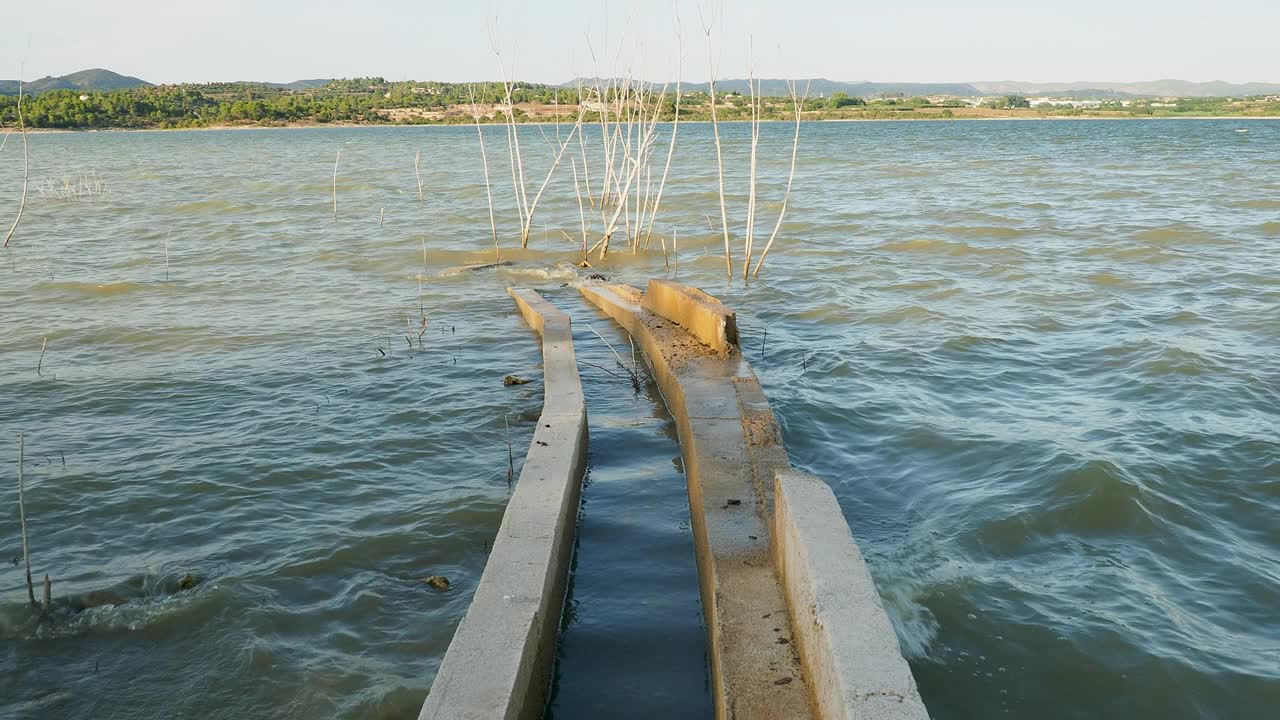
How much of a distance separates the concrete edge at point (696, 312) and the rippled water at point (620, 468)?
637 millimetres

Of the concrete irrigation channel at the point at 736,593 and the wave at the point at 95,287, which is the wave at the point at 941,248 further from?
the wave at the point at 95,287

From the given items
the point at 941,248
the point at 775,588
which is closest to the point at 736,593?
the point at 775,588

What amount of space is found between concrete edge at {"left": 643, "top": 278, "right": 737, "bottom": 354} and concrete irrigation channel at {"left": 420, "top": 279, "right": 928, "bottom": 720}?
1.03m

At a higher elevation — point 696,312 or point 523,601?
point 696,312

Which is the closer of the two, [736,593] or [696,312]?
[736,593]

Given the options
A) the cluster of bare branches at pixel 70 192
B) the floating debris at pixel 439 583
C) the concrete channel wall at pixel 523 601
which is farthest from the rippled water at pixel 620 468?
the cluster of bare branches at pixel 70 192

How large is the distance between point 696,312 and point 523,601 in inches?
150

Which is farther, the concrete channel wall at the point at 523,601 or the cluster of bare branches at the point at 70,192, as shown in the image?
the cluster of bare branches at the point at 70,192

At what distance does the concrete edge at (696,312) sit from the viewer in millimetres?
6026

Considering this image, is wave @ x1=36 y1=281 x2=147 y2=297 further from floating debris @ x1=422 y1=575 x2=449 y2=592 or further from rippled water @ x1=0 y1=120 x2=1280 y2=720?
floating debris @ x1=422 y1=575 x2=449 y2=592

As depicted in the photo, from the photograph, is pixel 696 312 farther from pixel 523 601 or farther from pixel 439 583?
pixel 523 601

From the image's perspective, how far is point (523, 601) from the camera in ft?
9.72

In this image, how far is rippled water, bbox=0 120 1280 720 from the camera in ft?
11.1

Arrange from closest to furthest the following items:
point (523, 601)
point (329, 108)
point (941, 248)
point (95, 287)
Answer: point (523, 601) → point (95, 287) → point (941, 248) → point (329, 108)
